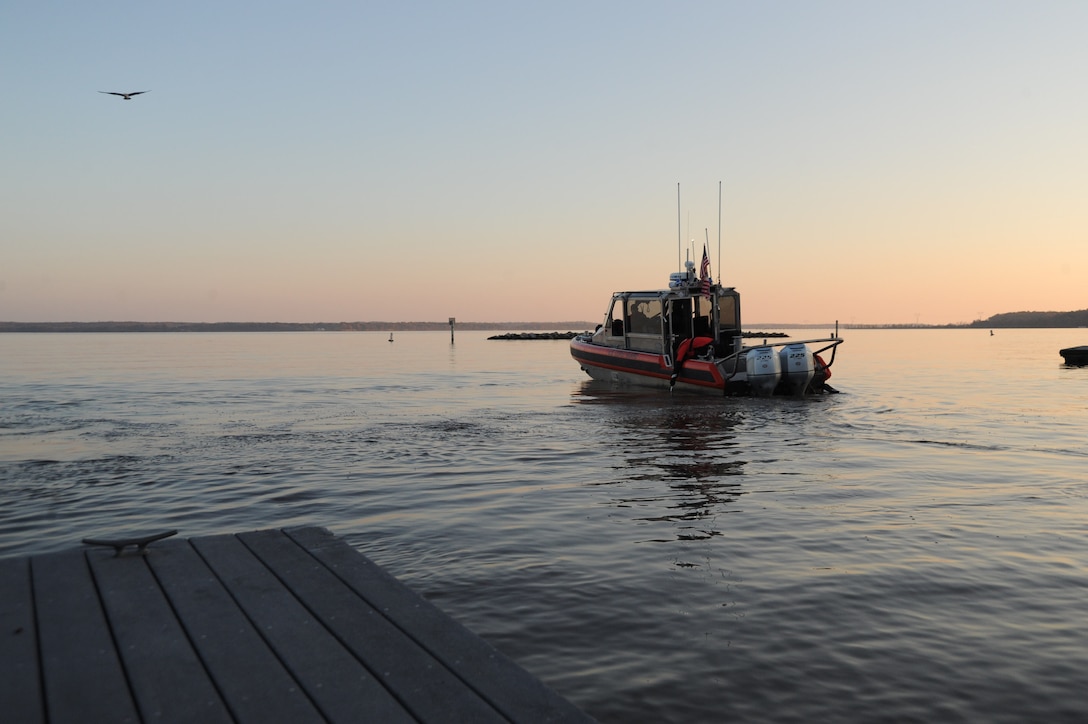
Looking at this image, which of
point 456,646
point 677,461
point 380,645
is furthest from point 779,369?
point 380,645

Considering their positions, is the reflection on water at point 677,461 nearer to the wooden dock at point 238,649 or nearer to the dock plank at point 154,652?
the wooden dock at point 238,649

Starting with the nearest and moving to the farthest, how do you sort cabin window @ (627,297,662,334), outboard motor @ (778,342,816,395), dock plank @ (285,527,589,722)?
dock plank @ (285,527,589,722), outboard motor @ (778,342,816,395), cabin window @ (627,297,662,334)

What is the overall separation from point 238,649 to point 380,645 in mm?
632

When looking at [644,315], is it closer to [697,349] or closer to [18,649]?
[697,349]

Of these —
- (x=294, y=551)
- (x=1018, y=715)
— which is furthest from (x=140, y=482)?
(x=1018, y=715)

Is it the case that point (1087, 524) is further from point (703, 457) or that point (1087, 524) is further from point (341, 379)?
point (341, 379)

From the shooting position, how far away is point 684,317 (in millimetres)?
27891

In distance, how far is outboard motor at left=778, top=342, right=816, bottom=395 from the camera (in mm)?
25391

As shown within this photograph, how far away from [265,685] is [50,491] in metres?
9.26

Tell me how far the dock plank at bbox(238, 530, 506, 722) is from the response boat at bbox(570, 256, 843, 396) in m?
21.4

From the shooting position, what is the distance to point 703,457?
567 inches

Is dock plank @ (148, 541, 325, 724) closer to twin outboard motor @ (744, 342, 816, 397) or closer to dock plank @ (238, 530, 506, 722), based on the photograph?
dock plank @ (238, 530, 506, 722)

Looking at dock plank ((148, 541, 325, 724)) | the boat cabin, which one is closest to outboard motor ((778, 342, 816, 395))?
the boat cabin

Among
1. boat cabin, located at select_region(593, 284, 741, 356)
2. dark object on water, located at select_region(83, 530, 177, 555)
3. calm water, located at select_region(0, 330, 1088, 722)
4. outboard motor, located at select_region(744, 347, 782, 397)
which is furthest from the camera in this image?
boat cabin, located at select_region(593, 284, 741, 356)
